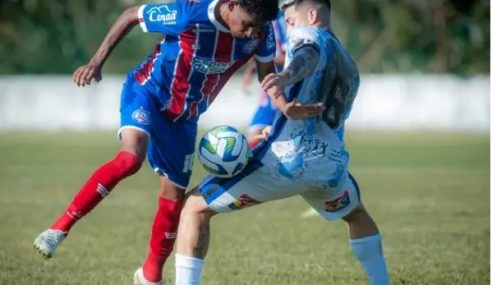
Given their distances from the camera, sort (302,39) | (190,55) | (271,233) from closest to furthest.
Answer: (302,39), (190,55), (271,233)

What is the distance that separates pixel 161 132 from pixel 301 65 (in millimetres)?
1805

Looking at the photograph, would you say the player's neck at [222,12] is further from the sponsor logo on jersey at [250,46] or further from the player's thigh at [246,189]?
the player's thigh at [246,189]

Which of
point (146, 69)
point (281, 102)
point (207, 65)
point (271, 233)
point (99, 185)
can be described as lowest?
point (271, 233)

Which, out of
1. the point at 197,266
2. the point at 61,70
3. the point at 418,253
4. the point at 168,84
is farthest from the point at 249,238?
the point at 61,70

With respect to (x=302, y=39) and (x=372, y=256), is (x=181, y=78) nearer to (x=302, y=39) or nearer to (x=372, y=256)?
(x=302, y=39)

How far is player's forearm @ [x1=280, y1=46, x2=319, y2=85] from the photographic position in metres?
5.71

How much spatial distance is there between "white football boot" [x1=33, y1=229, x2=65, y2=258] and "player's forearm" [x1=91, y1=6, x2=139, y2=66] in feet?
3.61

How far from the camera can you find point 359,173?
19.1 m

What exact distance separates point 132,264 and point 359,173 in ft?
35.7

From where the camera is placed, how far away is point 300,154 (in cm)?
613

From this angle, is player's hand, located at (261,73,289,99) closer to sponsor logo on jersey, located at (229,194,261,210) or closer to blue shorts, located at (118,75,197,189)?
sponsor logo on jersey, located at (229,194,261,210)

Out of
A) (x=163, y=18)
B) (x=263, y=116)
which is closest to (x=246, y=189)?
(x=163, y=18)

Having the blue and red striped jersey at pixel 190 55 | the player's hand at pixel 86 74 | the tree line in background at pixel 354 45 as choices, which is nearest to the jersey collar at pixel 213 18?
the blue and red striped jersey at pixel 190 55

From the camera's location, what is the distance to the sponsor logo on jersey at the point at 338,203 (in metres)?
6.45
